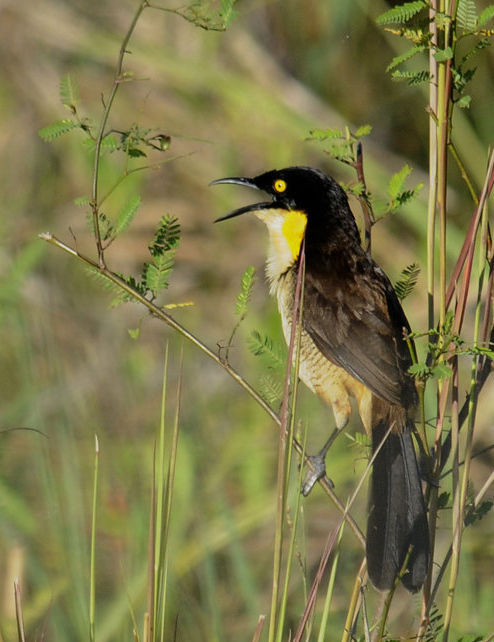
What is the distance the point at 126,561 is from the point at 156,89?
3.51 meters

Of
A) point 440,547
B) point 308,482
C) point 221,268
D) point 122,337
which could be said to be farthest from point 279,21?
point 308,482

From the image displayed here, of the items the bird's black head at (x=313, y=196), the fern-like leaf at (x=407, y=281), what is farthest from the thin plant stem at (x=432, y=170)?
the bird's black head at (x=313, y=196)

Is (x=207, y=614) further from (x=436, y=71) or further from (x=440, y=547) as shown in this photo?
(x=436, y=71)

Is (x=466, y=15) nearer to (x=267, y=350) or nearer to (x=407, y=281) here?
(x=407, y=281)

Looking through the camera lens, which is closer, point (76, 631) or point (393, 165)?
point (76, 631)

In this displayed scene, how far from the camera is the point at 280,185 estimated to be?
3.69m

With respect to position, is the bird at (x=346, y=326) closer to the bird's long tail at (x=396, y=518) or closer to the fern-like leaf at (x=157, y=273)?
the bird's long tail at (x=396, y=518)

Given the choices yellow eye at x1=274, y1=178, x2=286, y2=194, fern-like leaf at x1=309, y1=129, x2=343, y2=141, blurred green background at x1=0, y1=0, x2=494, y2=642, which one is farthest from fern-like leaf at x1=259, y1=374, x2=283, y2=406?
blurred green background at x1=0, y1=0, x2=494, y2=642

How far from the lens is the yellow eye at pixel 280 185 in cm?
368

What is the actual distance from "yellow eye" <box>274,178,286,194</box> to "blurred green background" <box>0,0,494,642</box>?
1285 millimetres

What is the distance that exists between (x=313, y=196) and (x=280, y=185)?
0.41 ft

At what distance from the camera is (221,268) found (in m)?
7.13

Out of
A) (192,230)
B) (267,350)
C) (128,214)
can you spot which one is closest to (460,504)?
(267,350)

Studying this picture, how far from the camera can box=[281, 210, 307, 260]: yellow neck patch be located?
3.67 m
